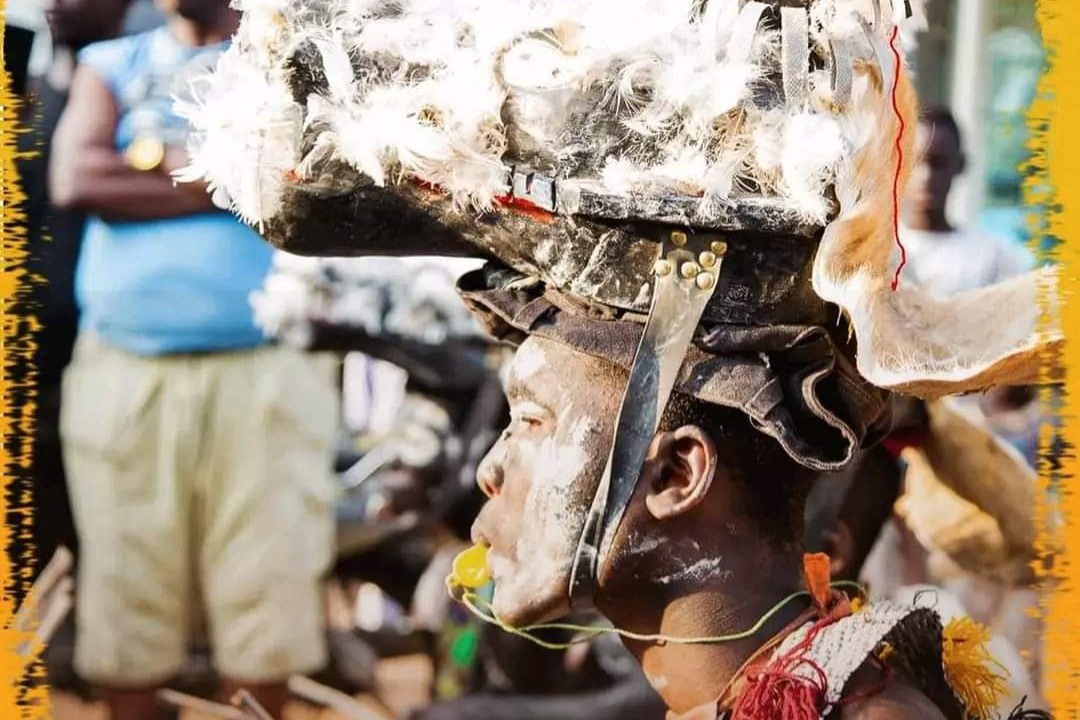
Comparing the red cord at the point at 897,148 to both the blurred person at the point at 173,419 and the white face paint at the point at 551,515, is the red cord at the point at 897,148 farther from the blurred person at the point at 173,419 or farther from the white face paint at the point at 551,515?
the blurred person at the point at 173,419

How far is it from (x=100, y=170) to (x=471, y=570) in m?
2.50

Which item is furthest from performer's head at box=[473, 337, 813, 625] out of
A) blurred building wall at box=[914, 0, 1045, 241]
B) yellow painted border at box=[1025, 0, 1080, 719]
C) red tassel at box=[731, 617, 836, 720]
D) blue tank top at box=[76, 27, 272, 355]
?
blurred building wall at box=[914, 0, 1045, 241]

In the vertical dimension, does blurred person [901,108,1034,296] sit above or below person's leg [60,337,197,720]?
above

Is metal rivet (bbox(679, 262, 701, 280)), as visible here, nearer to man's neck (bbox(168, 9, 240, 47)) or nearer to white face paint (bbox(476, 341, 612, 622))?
white face paint (bbox(476, 341, 612, 622))

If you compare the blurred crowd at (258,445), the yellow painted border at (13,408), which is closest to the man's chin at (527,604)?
the yellow painted border at (13,408)

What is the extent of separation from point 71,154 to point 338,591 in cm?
153

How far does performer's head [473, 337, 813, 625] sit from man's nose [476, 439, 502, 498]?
1.0 inches

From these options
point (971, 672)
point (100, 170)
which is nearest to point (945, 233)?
point (100, 170)

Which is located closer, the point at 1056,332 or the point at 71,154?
the point at 1056,332

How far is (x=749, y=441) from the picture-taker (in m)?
1.89

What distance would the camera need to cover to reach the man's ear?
1854 millimetres

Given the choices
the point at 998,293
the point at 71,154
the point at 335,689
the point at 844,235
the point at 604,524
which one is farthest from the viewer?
the point at 335,689

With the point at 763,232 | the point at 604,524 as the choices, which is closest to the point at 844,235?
the point at 763,232

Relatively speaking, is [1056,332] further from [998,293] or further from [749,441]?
[749,441]
